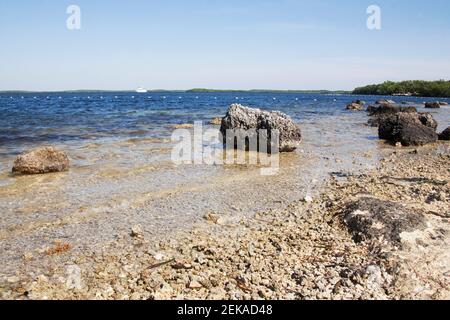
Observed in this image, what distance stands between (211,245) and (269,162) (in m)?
7.50

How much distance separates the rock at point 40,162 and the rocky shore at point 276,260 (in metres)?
5.88

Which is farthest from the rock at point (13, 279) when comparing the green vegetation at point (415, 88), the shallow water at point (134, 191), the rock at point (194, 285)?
the green vegetation at point (415, 88)

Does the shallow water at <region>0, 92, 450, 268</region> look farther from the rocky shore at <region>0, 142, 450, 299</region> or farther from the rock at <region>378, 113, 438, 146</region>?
the rock at <region>378, 113, 438, 146</region>

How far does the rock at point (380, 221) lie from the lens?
612 cm

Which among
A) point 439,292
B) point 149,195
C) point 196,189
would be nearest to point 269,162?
point 196,189

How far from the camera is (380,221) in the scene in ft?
21.2

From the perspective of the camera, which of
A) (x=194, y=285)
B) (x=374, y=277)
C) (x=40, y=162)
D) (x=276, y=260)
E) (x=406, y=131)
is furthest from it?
(x=406, y=131)

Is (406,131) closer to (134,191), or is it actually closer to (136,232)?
(134,191)

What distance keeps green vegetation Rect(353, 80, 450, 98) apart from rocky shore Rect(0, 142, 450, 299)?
441ft

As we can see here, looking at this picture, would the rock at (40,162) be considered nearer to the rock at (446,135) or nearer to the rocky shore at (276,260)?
the rocky shore at (276,260)

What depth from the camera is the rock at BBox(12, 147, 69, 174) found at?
11.0m

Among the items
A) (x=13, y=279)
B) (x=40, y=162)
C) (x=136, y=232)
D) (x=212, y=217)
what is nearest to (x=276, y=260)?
(x=212, y=217)

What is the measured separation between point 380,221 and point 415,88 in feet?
515

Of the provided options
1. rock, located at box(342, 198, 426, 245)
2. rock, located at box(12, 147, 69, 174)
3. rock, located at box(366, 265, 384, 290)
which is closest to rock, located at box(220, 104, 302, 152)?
rock, located at box(12, 147, 69, 174)
